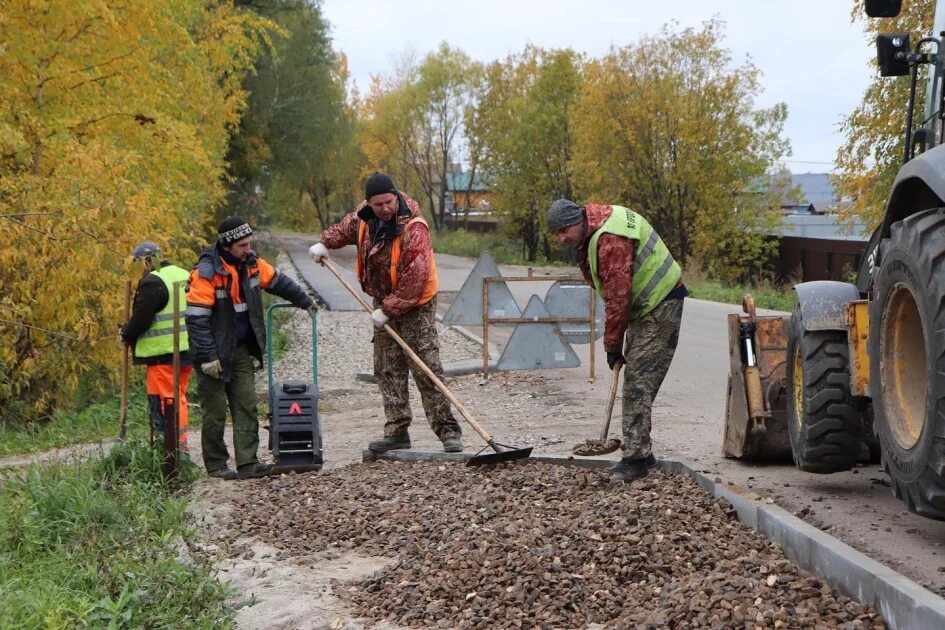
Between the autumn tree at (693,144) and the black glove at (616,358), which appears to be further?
the autumn tree at (693,144)

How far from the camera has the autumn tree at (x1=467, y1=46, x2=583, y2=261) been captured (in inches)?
1789

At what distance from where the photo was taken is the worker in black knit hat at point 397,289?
7711 millimetres

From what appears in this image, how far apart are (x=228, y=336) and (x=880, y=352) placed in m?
4.66

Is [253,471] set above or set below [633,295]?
below

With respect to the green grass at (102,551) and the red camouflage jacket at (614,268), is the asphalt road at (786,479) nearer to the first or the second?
the red camouflage jacket at (614,268)

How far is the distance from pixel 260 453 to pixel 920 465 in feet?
20.0

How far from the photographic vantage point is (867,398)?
17.9 ft

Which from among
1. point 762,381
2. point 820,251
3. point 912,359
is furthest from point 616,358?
point 820,251

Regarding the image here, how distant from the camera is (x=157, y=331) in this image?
8.34m

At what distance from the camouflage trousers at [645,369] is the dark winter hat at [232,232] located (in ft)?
9.42

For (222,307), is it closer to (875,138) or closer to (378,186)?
(378,186)

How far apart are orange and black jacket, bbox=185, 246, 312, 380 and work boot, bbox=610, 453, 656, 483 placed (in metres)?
2.79

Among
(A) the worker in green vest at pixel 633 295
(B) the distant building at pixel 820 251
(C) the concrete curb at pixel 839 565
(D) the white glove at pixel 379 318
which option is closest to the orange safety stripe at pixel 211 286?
(D) the white glove at pixel 379 318

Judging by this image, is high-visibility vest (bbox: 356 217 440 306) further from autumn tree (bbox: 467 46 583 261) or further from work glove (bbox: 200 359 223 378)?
autumn tree (bbox: 467 46 583 261)
